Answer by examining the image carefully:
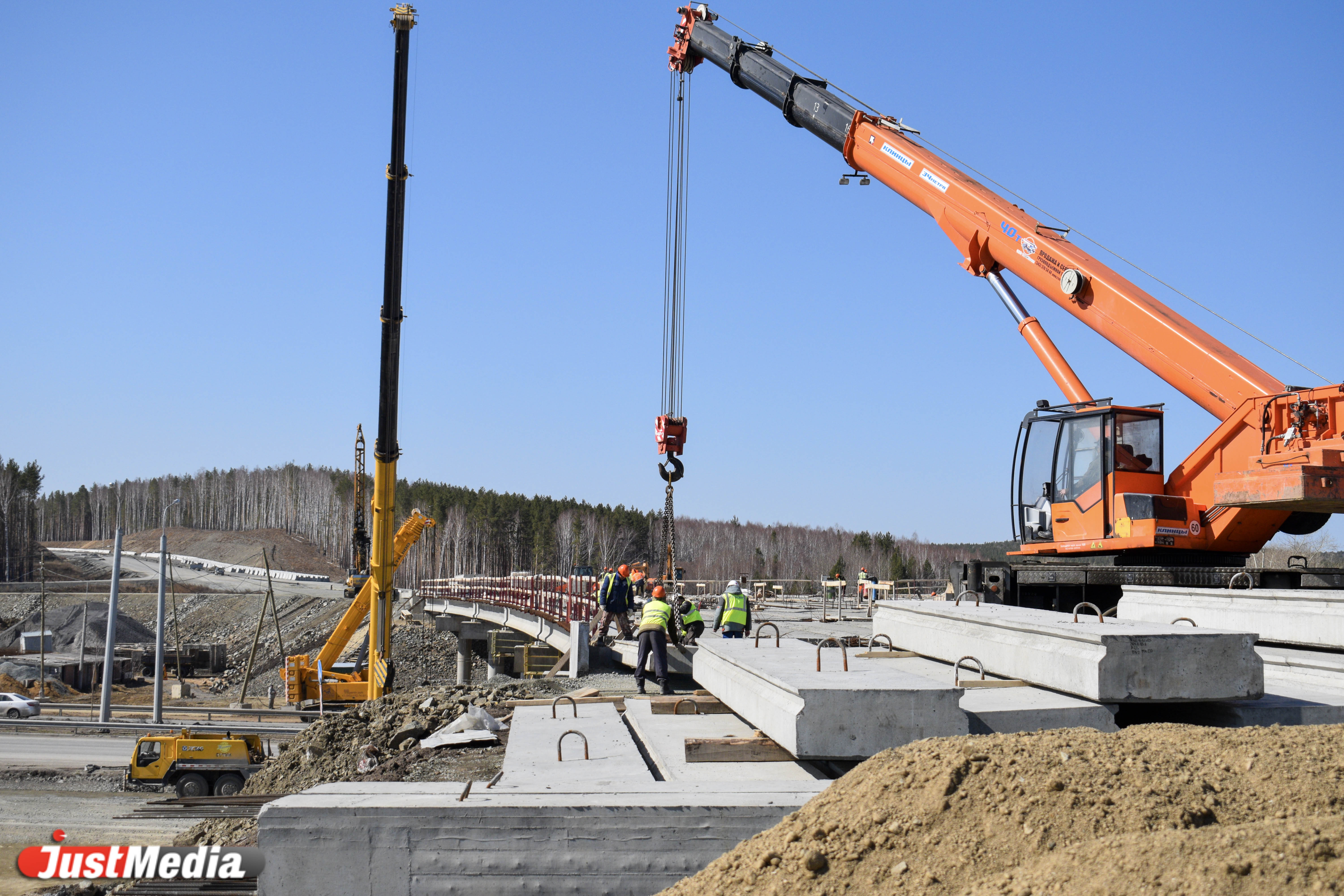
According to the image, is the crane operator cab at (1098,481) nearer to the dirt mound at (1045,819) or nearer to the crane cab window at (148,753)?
the dirt mound at (1045,819)

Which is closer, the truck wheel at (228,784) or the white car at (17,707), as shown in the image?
the truck wheel at (228,784)

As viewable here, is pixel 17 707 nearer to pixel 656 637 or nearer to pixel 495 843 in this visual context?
pixel 656 637

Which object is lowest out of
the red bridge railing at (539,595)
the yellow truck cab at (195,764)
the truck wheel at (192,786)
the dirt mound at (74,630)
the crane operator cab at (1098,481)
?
the dirt mound at (74,630)

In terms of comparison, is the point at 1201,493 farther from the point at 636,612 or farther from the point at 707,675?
the point at 636,612

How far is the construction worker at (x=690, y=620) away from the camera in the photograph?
1819cm

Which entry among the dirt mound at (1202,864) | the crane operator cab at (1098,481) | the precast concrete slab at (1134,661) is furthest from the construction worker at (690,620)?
the dirt mound at (1202,864)

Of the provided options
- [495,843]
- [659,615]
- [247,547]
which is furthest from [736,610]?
[247,547]

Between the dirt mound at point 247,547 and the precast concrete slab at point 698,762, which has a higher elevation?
the precast concrete slab at point 698,762

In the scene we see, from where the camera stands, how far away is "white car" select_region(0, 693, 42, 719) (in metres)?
30.4

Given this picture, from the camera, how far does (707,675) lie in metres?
6.98

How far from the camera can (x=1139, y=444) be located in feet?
37.0

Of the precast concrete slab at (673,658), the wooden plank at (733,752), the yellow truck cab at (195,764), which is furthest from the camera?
the yellow truck cab at (195,764)

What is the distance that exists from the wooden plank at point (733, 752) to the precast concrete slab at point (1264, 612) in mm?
3236

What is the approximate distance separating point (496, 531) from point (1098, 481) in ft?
320
